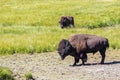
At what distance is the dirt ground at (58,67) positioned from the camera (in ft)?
53.1

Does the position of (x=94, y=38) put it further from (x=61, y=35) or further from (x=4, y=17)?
(x=4, y=17)

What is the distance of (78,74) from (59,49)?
5.94 feet

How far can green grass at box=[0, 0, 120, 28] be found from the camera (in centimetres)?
3338

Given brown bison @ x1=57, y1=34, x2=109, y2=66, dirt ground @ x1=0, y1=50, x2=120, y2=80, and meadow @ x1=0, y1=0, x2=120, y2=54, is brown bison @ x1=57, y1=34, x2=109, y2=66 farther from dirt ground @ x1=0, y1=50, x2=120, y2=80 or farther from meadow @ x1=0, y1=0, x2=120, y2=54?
meadow @ x1=0, y1=0, x2=120, y2=54

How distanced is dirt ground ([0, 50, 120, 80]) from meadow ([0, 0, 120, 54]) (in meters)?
1.33

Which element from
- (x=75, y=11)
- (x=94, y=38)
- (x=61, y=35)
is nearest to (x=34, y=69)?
(x=94, y=38)

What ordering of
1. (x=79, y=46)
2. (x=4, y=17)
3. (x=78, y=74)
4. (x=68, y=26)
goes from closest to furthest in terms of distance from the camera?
(x=78, y=74), (x=79, y=46), (x=68, y=26), (x=4, y=17)

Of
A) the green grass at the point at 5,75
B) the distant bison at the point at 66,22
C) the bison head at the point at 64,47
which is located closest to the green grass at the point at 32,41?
the distant bison at the point at 66,22

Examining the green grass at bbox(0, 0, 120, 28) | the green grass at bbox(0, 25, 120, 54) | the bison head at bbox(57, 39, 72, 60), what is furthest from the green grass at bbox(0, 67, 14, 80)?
the green grass at bbox(0, 0, 120, 28)

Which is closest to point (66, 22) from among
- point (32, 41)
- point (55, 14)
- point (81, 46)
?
point (55, 14)

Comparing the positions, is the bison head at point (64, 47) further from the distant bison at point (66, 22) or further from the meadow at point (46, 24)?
the distant bison at point (66, 22)

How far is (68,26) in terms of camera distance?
30.9 meters

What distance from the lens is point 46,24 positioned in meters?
32.9

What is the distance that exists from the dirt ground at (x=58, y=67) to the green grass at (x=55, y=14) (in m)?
12.4
